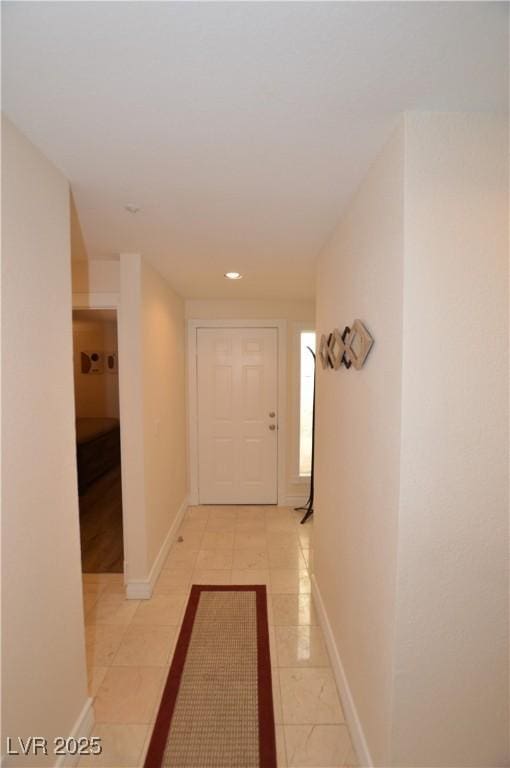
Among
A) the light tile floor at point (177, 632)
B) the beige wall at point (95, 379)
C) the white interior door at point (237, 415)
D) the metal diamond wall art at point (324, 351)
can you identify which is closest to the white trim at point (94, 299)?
the metal diamond wall art at point (324, 351)

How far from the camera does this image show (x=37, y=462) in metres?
1.15

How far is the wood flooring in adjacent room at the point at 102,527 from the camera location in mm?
2803

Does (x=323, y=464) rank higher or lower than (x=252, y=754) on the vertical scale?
higher

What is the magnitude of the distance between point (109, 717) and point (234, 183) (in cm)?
241

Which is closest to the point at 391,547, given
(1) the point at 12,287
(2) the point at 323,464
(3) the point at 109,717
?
(2) the point at 323,464

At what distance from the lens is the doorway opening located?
9.95 ft

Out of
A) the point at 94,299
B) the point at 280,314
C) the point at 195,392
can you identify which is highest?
the point at 280,314

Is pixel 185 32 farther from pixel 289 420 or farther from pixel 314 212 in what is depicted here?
pixel 289 420

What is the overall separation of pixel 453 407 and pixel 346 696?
1.45 metres

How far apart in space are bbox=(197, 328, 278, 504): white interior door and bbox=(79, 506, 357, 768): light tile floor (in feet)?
1.93

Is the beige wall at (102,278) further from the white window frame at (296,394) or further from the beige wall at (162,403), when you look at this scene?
the white window frame at (296,394)

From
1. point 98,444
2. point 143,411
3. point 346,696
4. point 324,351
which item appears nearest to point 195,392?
point 143,411

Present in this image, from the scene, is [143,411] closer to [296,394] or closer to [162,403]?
[162,403]

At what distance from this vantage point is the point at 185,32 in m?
0.77
